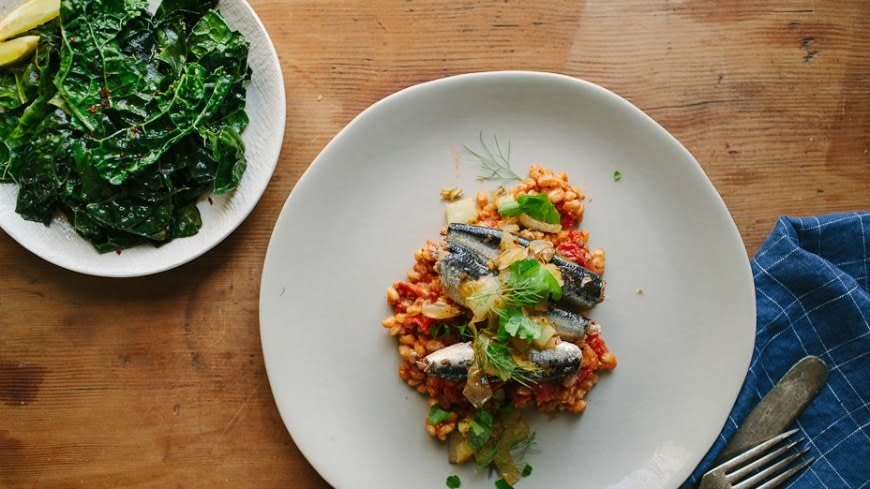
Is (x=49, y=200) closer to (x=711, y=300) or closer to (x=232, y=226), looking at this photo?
(x=232, y=226)

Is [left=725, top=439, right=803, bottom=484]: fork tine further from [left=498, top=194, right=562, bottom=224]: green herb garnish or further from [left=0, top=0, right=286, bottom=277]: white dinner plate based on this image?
[left=0, top=0, right=286, bottom=277]: white dinner plate

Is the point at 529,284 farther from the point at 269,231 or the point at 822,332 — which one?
the point at 822,332

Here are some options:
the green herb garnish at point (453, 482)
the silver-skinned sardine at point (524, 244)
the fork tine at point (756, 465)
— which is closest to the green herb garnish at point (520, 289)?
the silver-skinned sardine at point (524, 244)

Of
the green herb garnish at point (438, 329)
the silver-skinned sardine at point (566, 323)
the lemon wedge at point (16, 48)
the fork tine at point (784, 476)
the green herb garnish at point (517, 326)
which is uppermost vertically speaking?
the lemon wedge at point (16, 48)

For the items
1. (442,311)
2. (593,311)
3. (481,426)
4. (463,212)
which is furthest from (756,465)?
(463,212)

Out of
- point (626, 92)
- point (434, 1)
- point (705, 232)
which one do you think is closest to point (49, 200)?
point (434, 1)

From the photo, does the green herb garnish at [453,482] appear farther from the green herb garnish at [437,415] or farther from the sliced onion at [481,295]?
the sliced onion at [481,295]

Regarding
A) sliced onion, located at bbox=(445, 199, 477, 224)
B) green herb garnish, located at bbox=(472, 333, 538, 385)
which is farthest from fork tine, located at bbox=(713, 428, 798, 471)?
sliced onion, located at bbox=(445, 199, 477, 224)
